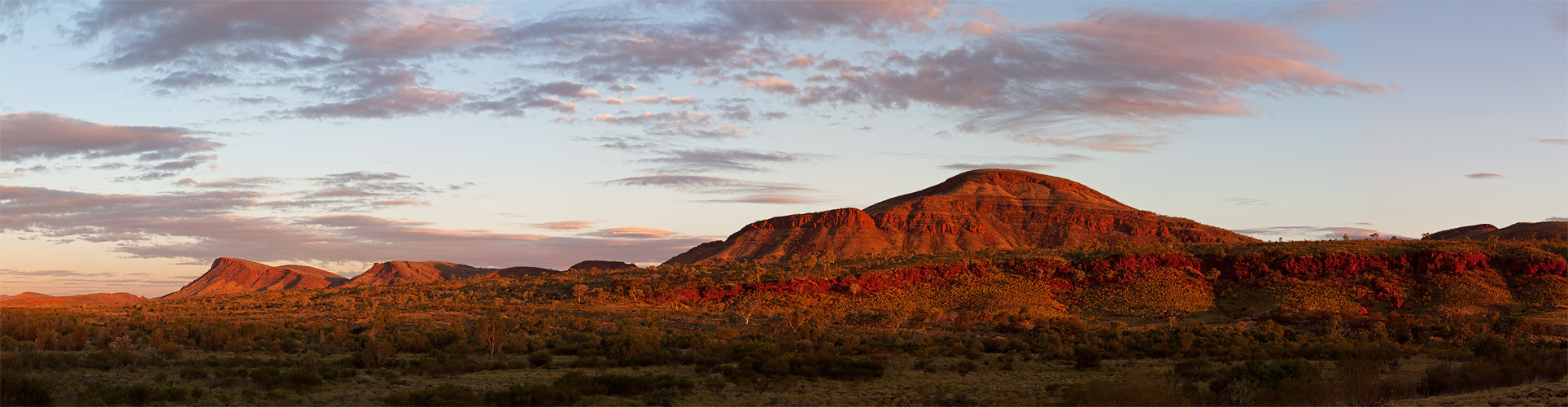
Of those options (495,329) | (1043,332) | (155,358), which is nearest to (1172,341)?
→ (1043,332)

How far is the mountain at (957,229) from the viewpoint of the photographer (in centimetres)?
11700

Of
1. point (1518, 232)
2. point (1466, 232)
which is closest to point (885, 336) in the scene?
point (1518, 232)

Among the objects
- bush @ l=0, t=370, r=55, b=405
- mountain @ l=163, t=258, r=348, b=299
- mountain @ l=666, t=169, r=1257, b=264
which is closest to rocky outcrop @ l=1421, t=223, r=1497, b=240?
mountain @ l=666, t=169, r=1257, b=264

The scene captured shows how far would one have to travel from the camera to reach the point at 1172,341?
3847cm

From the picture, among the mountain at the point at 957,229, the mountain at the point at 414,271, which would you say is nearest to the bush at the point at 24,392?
the mountain at the point at 957,229

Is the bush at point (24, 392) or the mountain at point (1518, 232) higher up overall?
the mountain at point (1518, 232)

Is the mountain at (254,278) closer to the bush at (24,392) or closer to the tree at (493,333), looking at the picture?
the tree at (493,333)

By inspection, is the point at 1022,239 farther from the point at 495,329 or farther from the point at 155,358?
the point at 155,358

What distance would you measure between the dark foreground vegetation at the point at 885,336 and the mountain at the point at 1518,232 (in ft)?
90.7

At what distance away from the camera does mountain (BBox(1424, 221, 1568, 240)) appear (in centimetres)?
8962

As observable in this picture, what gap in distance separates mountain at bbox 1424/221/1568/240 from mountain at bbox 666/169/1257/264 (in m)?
22.7

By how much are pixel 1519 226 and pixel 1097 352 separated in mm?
95520

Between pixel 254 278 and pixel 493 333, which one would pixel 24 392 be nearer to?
pixel 493 333

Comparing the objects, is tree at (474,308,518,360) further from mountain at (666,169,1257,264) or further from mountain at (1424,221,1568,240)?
mountain at (1424,221,1568,240)
